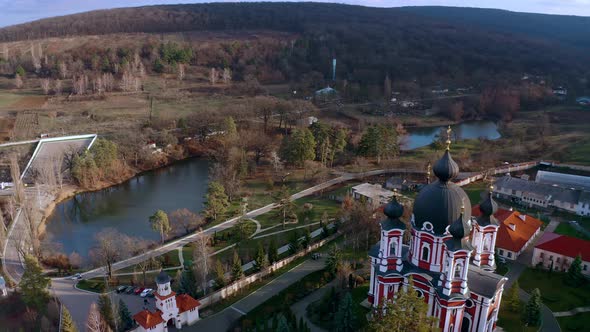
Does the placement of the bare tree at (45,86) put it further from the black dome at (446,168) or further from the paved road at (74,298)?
the black dome at (446,168)

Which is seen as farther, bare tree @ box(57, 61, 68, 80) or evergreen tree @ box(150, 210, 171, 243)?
bare tree @ box(57, 61, 68, 80)

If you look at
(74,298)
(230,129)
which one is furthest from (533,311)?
(230,129)

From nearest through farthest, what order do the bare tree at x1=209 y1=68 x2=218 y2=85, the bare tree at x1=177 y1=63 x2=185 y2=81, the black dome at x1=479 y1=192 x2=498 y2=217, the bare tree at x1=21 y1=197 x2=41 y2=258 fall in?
1. the black dome at x1=479 y1=192 x2=498 y2=217
2. the bare tree at x1=21 y1=197 x2=41 y2=258
3. the bare tree at x1=209 y1=68 x2=218 y2=85
4. the bare tree at x1=177 y1=63 x2=185 y2=81

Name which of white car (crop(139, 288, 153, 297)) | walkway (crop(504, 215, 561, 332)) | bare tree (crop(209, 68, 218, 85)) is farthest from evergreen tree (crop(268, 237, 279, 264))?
bare tree (crop(209, 68, 218, 85))

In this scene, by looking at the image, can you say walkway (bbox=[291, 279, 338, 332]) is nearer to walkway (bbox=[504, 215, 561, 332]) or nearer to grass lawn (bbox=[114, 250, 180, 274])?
grass lawn (bbox=[114, 250, 180, 274])

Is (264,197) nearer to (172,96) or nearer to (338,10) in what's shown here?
(172,96)

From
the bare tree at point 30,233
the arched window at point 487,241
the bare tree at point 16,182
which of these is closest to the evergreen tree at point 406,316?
the arched window at point 487,241
